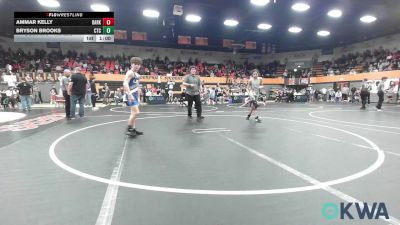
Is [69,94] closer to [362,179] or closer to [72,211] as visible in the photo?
[72,211]

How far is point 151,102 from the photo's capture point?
21578 millimetres

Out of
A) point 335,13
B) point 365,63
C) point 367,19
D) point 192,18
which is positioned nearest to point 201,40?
point 192,18

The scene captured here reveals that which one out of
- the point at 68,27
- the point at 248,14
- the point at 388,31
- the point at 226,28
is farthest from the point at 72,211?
the point at 388,31

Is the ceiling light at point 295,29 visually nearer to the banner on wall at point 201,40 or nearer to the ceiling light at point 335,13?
the ceiling light at point 335,13

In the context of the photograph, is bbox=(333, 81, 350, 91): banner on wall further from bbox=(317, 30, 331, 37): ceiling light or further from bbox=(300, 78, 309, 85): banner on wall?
bbox=(317, 30, 331, 37): ceiling light

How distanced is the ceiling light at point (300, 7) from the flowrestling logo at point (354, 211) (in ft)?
48.9

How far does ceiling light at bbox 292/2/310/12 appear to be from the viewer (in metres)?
14.9

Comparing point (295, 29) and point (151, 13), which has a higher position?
point (295, 29)

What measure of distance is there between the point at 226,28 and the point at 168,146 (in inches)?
737

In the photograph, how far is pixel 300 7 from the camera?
50.8ft

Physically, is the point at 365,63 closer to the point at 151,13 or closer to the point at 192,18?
the point at 192,18

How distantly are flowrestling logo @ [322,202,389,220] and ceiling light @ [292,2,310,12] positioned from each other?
14.9 meters

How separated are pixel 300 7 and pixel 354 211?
15.8m

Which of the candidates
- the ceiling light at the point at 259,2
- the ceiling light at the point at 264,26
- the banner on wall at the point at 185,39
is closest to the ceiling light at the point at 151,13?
the ceiling light at the point at 259,2
